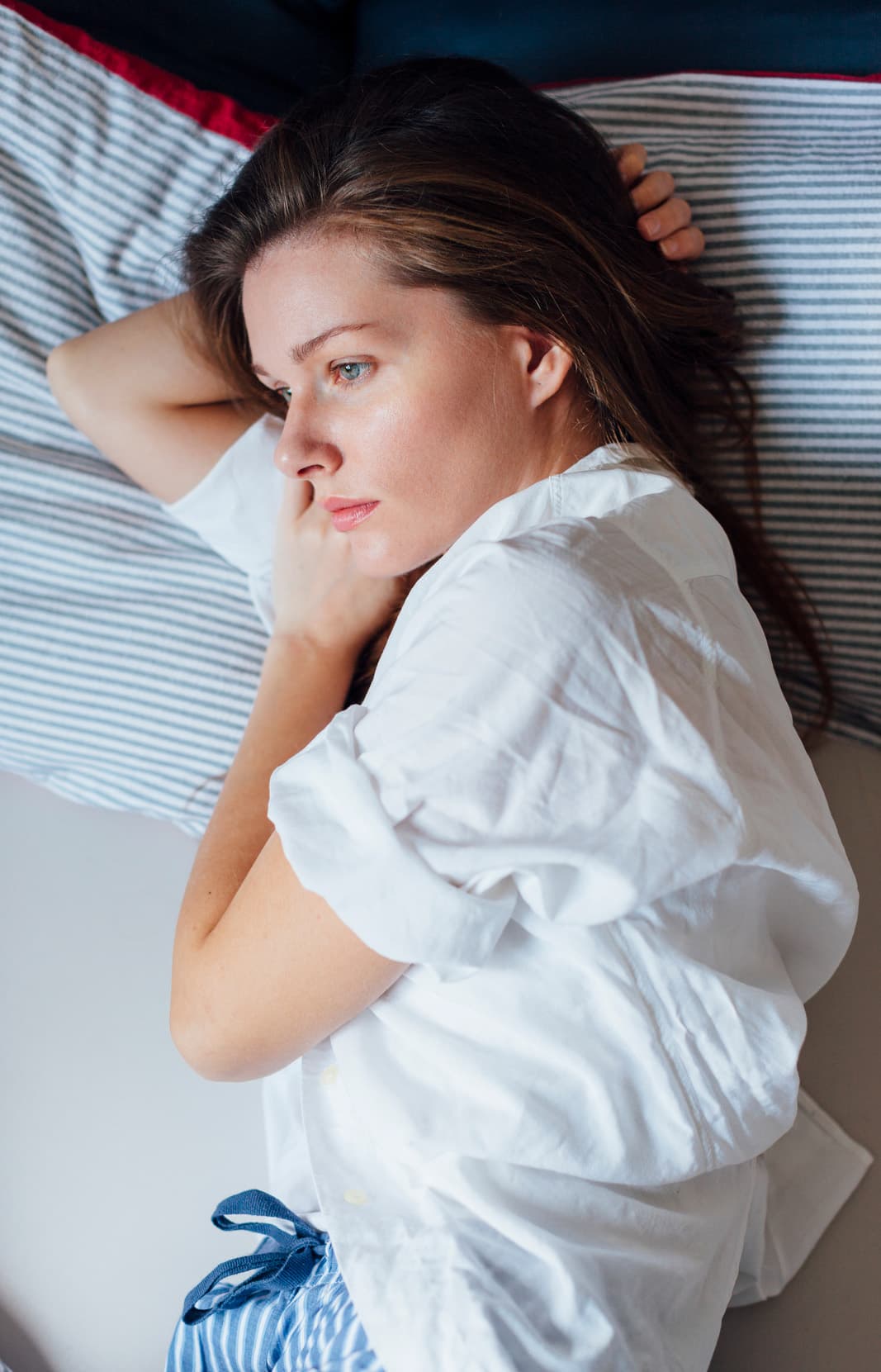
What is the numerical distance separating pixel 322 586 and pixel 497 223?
42 centimetres

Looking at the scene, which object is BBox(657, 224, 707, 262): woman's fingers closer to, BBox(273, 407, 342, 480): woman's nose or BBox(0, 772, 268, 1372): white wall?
BBox(273, 407, 342, 480): woman's nose

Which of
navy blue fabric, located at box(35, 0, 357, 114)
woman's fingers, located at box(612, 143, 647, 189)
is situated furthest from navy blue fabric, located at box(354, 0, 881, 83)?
woman's fingers, located at box(612, 143, 647, 189)

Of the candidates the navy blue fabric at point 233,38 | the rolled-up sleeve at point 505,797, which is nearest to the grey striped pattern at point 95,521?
the navy blue fabric at point 233,38

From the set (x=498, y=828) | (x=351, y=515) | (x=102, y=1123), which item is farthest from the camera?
(x=102, y=1123)

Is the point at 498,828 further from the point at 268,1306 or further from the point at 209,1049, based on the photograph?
the point at 268,1306

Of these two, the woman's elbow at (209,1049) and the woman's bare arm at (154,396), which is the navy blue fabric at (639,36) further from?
the woman's elbow at (209,1049)

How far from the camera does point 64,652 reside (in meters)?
1.27

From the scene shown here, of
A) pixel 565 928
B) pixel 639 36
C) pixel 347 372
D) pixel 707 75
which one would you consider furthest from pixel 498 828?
pixel 639 36

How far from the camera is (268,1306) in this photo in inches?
33.9

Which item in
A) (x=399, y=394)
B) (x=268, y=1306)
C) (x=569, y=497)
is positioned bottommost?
(x=268, y=1306)

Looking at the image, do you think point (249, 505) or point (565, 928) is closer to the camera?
point (565, 928)

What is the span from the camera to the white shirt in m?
0.63

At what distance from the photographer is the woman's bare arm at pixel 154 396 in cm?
121

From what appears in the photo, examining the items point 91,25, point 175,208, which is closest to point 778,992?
point 175,208
